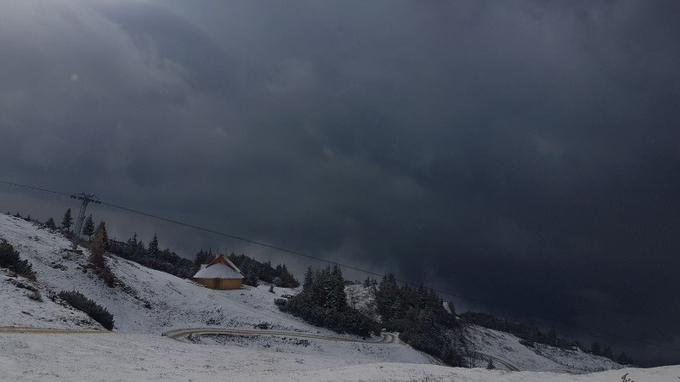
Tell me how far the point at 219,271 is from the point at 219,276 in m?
1.42

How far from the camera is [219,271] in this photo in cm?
8131

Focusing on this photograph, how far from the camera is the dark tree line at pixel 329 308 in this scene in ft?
225

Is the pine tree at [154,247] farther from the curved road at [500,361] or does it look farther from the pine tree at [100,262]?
the curved road at [500,361]

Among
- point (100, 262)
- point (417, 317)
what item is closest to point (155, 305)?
point (100, 262)

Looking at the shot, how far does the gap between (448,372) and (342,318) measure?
46.6 meters

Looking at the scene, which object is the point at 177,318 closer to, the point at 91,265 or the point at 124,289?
the point at 124,289

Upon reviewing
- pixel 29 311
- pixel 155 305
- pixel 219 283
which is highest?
pixel 219 283

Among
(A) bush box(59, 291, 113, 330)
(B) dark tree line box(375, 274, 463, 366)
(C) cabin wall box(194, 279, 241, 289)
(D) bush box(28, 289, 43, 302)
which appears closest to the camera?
(D) bush box(28, 289, 43, 302)

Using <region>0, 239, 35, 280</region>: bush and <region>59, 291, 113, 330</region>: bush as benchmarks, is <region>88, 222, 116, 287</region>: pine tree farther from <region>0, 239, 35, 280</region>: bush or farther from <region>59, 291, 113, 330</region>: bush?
<region>59, 291, 113, 330</region>: bush

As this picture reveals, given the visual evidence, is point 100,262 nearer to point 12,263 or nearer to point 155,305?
point 155,305

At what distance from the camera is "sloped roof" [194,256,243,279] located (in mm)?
80562

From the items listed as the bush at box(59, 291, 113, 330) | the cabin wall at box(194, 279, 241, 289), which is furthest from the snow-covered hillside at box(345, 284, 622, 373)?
the bush at box(59, 291, 113, 330)

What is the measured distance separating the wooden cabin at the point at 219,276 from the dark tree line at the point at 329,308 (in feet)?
44.2

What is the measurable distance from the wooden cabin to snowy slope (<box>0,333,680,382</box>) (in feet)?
169
